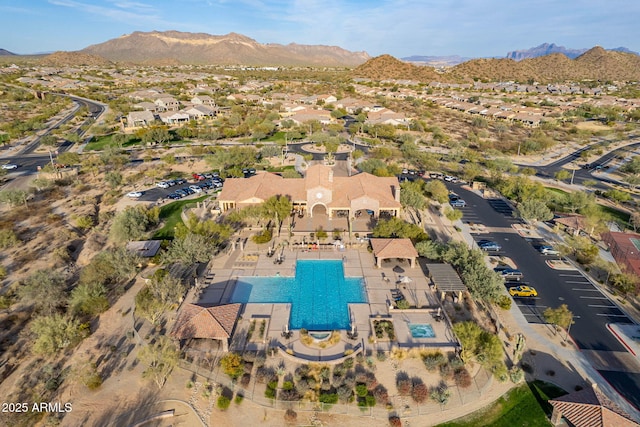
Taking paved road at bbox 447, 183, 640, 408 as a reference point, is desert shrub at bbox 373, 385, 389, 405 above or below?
below

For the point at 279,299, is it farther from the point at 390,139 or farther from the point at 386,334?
the point at 390,139

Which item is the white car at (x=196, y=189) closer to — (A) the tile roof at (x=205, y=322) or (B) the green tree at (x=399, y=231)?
(B) the green tree at (x=399, y=231)

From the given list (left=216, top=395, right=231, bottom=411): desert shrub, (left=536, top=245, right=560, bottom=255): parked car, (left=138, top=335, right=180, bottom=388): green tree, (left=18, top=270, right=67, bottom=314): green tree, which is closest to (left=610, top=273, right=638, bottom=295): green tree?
(left=536, top=245, right=560, bottom=255): parked car

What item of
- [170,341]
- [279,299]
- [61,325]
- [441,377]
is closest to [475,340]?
[441,377]

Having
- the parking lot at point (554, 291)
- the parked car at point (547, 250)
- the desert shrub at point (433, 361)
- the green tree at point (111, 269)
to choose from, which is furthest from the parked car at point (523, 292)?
the green tree at point (111, 269)

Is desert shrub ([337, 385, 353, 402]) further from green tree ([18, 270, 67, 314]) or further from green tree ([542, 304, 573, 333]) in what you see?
green tree ([18, 270, 67, 314])
